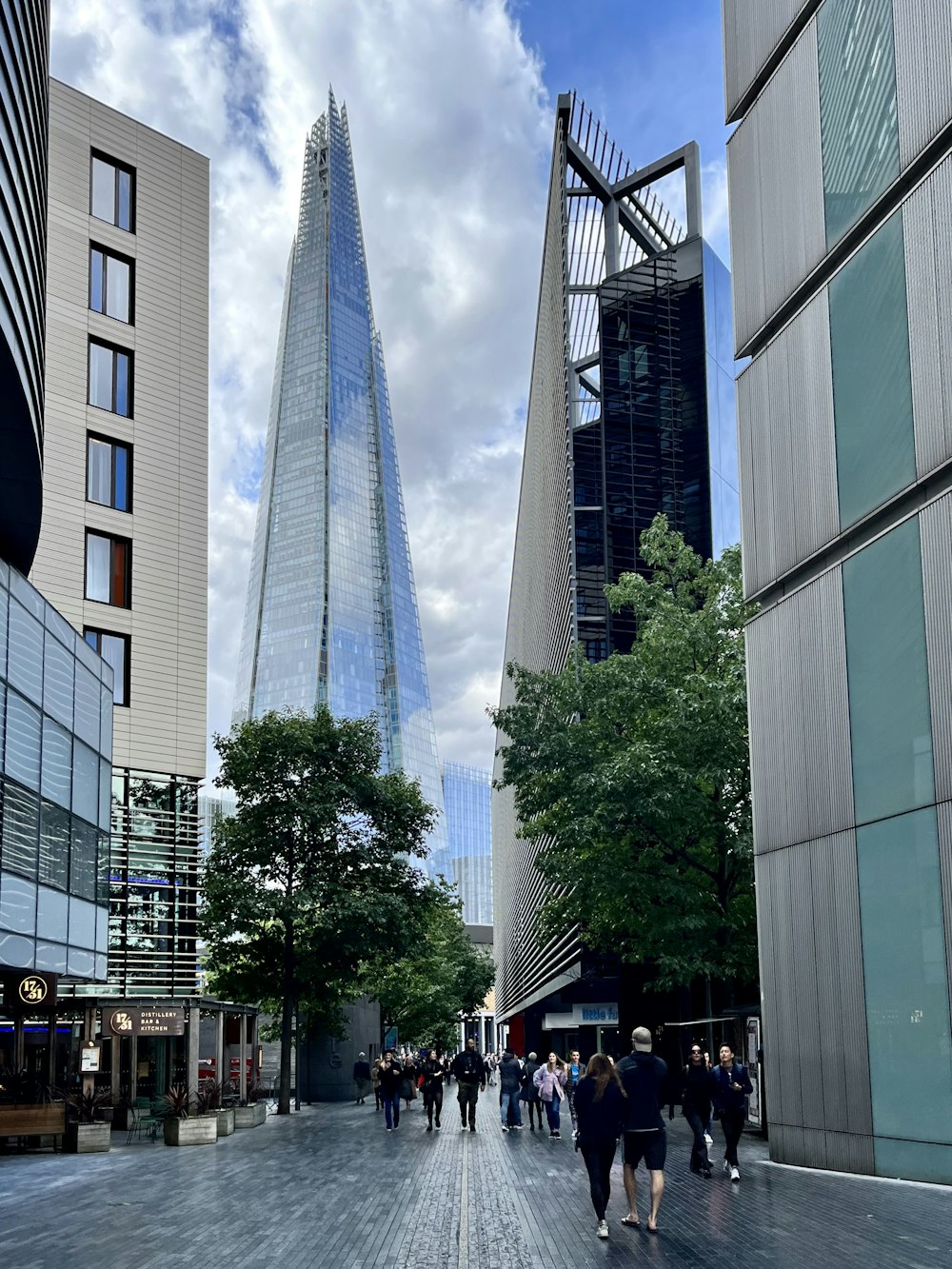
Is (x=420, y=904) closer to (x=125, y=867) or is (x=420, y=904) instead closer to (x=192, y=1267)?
(x=125, y=867)

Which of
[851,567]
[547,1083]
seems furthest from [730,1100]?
[547,1083]

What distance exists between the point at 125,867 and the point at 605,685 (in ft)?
39.0

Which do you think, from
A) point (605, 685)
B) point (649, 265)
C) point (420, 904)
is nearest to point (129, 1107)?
point (420, 904)

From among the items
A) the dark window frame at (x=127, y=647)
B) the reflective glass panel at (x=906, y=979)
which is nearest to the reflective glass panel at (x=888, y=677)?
the reflective glass panel at (x=906, y=979)

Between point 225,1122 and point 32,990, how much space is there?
21.6ft

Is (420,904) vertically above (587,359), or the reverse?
(587,359)

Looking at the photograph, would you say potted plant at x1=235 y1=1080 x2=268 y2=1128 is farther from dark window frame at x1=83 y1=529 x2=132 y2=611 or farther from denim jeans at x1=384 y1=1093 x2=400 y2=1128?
dark window frame at x1=83 y1=529 x2=132 y2=611

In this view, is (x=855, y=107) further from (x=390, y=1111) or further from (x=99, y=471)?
(x=99, y=471)

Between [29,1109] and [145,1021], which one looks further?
[145,1021]

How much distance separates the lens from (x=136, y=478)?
1394 inches

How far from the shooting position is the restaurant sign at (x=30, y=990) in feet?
78.0

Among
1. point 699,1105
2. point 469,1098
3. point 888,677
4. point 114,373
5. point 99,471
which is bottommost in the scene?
point 469,1098

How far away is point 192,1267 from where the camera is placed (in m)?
10.9

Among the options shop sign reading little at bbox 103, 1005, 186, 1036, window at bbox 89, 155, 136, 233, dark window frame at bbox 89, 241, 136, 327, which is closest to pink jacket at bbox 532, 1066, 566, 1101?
shop sign reading little at bbox 103, 1005, 186, 1036
